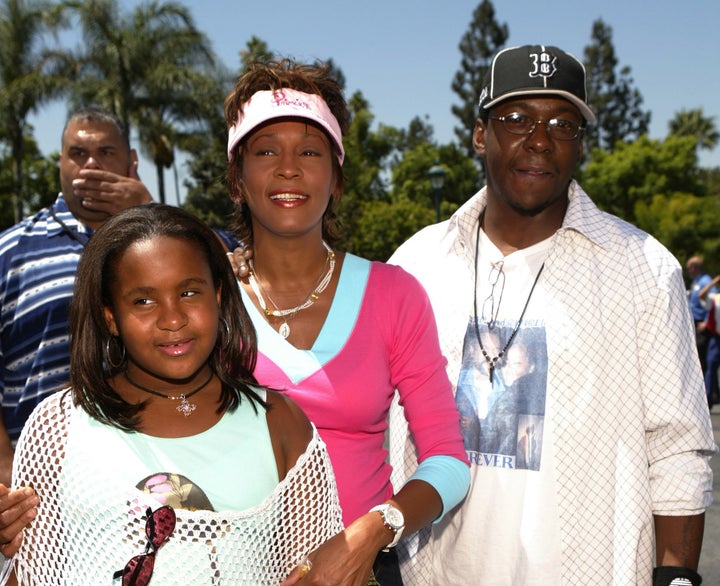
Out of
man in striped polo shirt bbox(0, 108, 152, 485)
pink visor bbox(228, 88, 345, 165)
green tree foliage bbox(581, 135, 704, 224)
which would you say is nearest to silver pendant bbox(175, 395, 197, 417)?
pink visor bbox(228, 88, 345, 165)

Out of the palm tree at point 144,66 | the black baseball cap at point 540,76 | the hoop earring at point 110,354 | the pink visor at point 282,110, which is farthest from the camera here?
the palm tree at point 144,66

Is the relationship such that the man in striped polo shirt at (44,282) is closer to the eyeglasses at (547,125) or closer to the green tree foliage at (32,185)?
the eyeglasses at (547,125)

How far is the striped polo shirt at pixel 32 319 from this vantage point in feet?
10.6

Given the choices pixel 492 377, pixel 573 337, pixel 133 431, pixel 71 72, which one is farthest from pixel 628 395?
pixel 71 72

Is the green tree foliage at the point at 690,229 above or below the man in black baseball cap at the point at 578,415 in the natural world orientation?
above

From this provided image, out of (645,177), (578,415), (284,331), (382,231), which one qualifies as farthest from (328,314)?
(645,177)

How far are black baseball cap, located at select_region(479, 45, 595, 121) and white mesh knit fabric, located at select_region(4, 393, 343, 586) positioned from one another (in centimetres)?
139

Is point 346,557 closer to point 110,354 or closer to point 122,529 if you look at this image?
point 122,529

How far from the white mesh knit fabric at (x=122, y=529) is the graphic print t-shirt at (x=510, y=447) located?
702 millimetres

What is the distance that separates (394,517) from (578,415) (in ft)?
2.56

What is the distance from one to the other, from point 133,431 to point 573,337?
1.32 metres

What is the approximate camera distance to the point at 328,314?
2.29 m

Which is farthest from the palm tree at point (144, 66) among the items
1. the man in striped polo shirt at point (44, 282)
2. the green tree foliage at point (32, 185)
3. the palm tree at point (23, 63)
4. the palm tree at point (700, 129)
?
the palm tree at point (700, 129)

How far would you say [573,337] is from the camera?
244cm
